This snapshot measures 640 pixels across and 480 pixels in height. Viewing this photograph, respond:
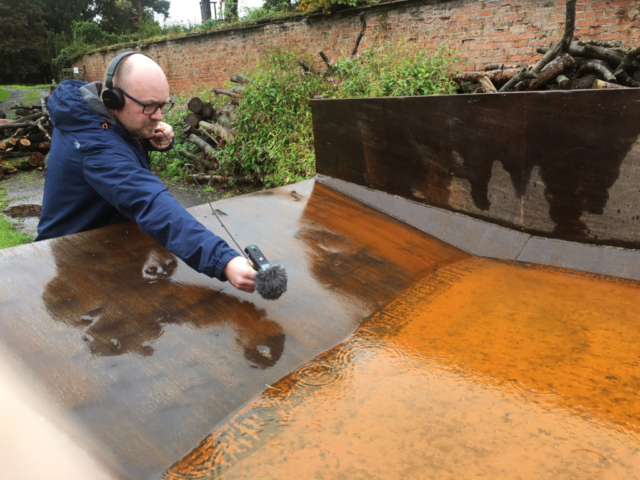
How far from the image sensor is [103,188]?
6.02 ft

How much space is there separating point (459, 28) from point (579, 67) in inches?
97.6

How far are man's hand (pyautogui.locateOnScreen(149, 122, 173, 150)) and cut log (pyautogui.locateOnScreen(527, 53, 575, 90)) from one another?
435cm

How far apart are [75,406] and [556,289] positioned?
6.05 ft

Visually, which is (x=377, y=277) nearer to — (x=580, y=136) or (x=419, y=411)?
(x=419, y=411)

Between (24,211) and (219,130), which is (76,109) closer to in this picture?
(24,211)

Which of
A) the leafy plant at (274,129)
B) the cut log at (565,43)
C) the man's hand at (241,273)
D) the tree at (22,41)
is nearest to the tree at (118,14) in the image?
the tree at (22,41)

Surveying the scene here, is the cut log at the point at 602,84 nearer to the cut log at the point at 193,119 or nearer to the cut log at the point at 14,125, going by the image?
the cut log at the point at 193,119

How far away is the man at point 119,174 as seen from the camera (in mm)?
1636

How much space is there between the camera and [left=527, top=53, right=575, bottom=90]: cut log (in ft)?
16.3

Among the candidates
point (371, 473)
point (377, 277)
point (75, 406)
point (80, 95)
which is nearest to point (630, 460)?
point (371, 473)

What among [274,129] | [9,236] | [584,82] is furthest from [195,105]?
[584,82]

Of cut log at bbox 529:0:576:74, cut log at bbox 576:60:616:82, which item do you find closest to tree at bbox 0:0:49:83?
cut log at bbox 529:0:576:74

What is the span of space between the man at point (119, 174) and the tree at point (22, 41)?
3583 centimetres

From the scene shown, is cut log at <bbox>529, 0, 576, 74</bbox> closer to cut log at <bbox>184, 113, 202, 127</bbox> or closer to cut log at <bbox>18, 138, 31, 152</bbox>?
cut log at <bbox>184, 113, 202, 127</bbox>
